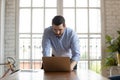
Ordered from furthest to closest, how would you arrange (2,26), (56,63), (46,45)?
(2,26), (46,45), (56,63)

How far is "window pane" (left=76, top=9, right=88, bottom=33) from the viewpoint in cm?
608

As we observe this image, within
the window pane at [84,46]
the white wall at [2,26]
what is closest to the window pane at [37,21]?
the white wall at [2,26]

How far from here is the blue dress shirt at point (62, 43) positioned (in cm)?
341

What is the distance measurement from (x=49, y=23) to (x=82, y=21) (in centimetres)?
71

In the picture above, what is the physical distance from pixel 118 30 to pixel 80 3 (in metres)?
0.99

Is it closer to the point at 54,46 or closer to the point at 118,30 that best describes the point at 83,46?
the point at 118,30

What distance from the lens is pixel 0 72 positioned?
18.3 feet

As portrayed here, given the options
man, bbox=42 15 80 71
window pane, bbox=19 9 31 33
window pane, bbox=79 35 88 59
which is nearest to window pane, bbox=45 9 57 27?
window pane, bbox=19 9 31 33

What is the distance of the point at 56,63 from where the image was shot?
2906 millimetres

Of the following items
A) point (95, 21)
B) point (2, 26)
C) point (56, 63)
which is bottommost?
point (56, 63)

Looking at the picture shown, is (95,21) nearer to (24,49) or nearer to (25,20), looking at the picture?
(25,20)

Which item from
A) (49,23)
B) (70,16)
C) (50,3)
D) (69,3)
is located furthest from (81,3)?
(49,23)

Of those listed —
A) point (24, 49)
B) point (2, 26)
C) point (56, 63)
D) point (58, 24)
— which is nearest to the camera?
point (56, 63)

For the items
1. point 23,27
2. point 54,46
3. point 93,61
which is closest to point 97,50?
point 93,61
